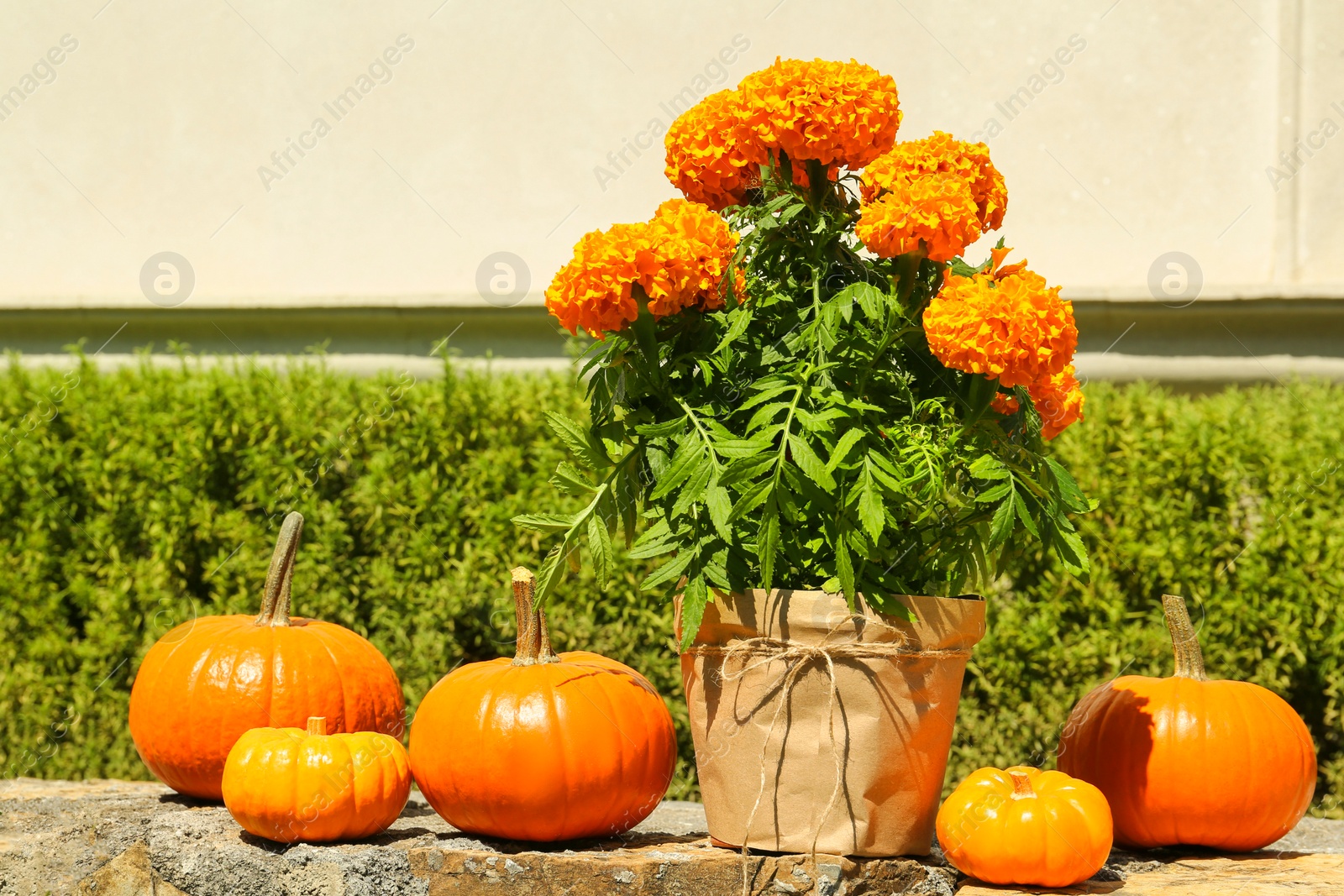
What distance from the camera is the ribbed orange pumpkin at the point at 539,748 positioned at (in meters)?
2.00

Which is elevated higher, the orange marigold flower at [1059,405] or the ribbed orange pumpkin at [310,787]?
the orange marigold flower at [1059,405]

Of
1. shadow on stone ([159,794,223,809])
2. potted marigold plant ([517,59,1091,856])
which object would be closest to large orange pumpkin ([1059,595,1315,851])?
potted marigold plant ([517,59,1091,856])

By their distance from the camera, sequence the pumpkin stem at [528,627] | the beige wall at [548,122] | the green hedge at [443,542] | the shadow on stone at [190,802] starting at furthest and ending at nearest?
the beige wall at [548,122]
the green hedge at [443,542]
the shadow on stone at [190,802]
the pumpkin stem at [528,627]

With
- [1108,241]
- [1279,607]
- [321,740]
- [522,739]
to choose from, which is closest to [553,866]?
[522,739]

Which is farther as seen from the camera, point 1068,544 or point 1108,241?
point 1108,241

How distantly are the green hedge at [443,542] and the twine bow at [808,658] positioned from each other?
1.52 metres

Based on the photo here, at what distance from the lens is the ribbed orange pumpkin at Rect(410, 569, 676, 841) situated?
2.00m

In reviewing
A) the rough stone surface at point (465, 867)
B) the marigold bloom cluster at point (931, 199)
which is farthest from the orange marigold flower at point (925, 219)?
the rough stone surface at point (465, 867)

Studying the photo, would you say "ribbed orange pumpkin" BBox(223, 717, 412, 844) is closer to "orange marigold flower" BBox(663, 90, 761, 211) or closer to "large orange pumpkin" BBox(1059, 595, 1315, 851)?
"orange marigold flower" BBox(663, 90, 761, 211)

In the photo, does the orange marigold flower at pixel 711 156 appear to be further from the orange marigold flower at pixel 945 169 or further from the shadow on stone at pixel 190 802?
the shadow on stone at pixel 190 802

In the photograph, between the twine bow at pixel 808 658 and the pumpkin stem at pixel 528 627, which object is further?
the pumpkin stem at pixel 528 627

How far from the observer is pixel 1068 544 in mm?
1819

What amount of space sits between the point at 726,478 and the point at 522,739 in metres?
0.66

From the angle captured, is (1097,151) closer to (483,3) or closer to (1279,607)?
(1279,607)
